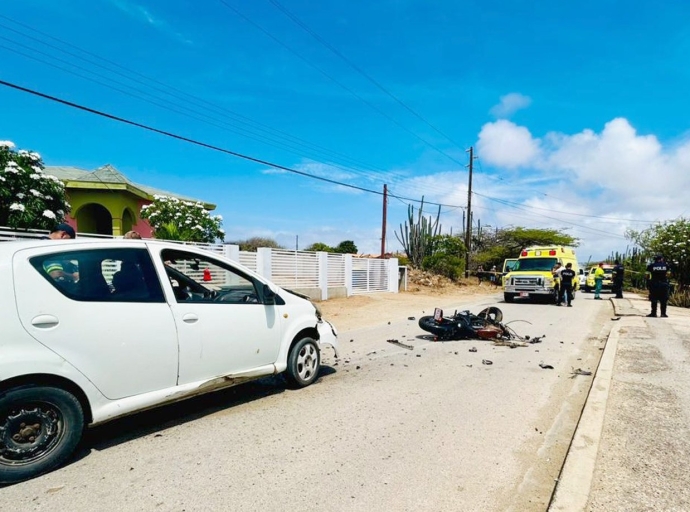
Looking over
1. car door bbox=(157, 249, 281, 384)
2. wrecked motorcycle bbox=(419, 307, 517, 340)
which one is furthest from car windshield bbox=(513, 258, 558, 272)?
car door bbox=(157, 249, 281, 384)

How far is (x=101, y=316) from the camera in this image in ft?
10.8

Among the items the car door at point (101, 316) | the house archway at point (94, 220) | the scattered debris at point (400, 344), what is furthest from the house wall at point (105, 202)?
the car door at point (101, 316)

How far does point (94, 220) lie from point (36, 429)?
22.3m

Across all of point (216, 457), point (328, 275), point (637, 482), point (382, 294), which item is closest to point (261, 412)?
point (216, 457)

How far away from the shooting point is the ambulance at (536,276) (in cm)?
1738

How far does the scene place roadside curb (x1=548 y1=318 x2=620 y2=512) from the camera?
8.73 ft

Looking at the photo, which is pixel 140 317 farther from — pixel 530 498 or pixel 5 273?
pixel 530 498

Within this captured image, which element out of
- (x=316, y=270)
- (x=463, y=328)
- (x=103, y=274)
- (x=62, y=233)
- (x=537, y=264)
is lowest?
(x=463, y=328)

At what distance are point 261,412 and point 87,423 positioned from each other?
159 cm

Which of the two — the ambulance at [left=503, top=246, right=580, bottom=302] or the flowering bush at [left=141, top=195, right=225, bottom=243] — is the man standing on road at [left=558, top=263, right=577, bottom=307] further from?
the flowering bush at [left=141, top=195, right=225, bottom=243]

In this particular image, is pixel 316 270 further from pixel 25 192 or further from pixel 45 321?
pixel 45 321

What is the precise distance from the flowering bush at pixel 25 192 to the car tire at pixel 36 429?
1033 cm

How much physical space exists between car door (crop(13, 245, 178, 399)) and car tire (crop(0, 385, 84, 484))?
0.81 ft

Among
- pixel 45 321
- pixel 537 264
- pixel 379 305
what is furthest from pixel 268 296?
pixel 537 264
